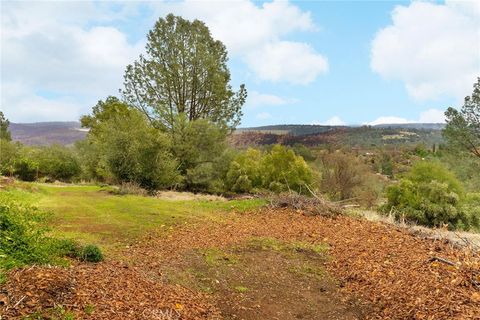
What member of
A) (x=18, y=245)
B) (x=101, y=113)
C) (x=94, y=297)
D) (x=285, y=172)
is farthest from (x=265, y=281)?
(x=101, y=113)

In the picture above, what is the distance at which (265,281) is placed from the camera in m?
6.83

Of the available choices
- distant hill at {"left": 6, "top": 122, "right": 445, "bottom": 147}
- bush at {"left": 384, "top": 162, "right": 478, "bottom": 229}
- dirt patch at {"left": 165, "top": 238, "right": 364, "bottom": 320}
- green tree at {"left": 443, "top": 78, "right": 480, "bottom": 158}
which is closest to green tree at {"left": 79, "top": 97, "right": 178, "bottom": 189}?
bush at {"left": 384, "top": 162, "right": 478, "bottom": 229}

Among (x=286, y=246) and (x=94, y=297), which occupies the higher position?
(x=94, y=297)

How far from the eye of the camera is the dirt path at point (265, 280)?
463 centimetres

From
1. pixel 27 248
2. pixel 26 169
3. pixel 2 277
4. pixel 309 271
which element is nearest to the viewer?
pixel 2 277

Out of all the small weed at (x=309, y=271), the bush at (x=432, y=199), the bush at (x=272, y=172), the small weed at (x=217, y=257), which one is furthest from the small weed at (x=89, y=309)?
the bush at (x=272, y=172)

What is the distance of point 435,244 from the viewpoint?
8.77 metres

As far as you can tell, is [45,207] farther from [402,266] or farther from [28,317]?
[402,266]

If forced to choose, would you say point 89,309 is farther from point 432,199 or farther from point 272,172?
point 272,172

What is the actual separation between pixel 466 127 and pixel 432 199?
16730 millimetres

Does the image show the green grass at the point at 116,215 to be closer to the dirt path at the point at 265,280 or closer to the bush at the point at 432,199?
the dirt path at the point at 265,280

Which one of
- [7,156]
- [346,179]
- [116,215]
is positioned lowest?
[346,179]

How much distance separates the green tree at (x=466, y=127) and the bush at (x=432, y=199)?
1479 centimetres

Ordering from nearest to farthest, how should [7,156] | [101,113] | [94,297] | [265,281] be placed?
1. [94,297]
2. [265,281]
3. [7,156]
4. [101,113]
